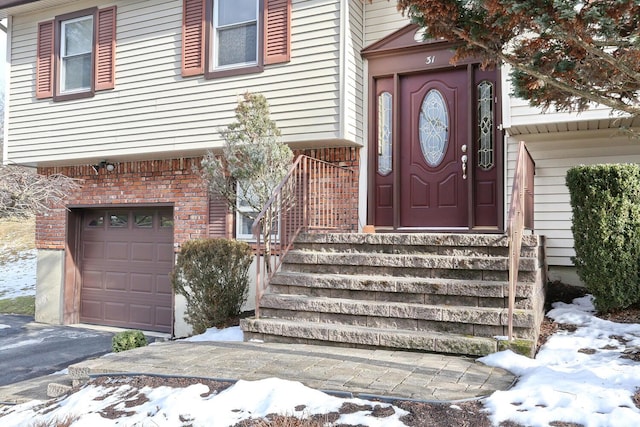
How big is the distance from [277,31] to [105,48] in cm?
327

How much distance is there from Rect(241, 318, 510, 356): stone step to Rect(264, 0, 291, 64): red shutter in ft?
12.6

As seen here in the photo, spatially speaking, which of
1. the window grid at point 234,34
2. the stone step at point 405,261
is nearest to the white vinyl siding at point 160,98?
the window grid at point 234,34

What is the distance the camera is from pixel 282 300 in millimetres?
5238

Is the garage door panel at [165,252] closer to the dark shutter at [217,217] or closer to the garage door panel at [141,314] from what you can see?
the garage door panel at [141,314]

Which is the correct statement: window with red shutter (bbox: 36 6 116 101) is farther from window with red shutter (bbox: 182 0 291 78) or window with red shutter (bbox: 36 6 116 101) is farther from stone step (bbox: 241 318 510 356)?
stone step (bbox: 241 318 510 356)

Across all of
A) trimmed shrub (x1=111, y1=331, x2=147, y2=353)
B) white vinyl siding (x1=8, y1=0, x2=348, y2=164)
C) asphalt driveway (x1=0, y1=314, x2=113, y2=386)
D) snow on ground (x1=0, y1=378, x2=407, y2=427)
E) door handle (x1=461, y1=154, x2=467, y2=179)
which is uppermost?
white vinyl siding (x1=8, y1=0, x2=348, y2=164)

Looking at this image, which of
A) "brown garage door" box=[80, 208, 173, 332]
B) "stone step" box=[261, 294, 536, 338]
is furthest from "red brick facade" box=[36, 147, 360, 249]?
"stone step" box=[261, 294, 536, 338]

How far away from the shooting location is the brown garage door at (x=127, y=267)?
8.91 metres

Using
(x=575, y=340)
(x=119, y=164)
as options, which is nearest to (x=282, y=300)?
(x=575, y=340)

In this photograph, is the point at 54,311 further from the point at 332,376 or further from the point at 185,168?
the point at 332,376

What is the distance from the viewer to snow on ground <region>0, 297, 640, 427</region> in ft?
9.49

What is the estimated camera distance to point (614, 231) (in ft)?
16.4

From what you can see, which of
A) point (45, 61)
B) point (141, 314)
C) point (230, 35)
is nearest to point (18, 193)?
point (141, 314)

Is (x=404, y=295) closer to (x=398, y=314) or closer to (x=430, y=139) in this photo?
(x=398, y=314)
